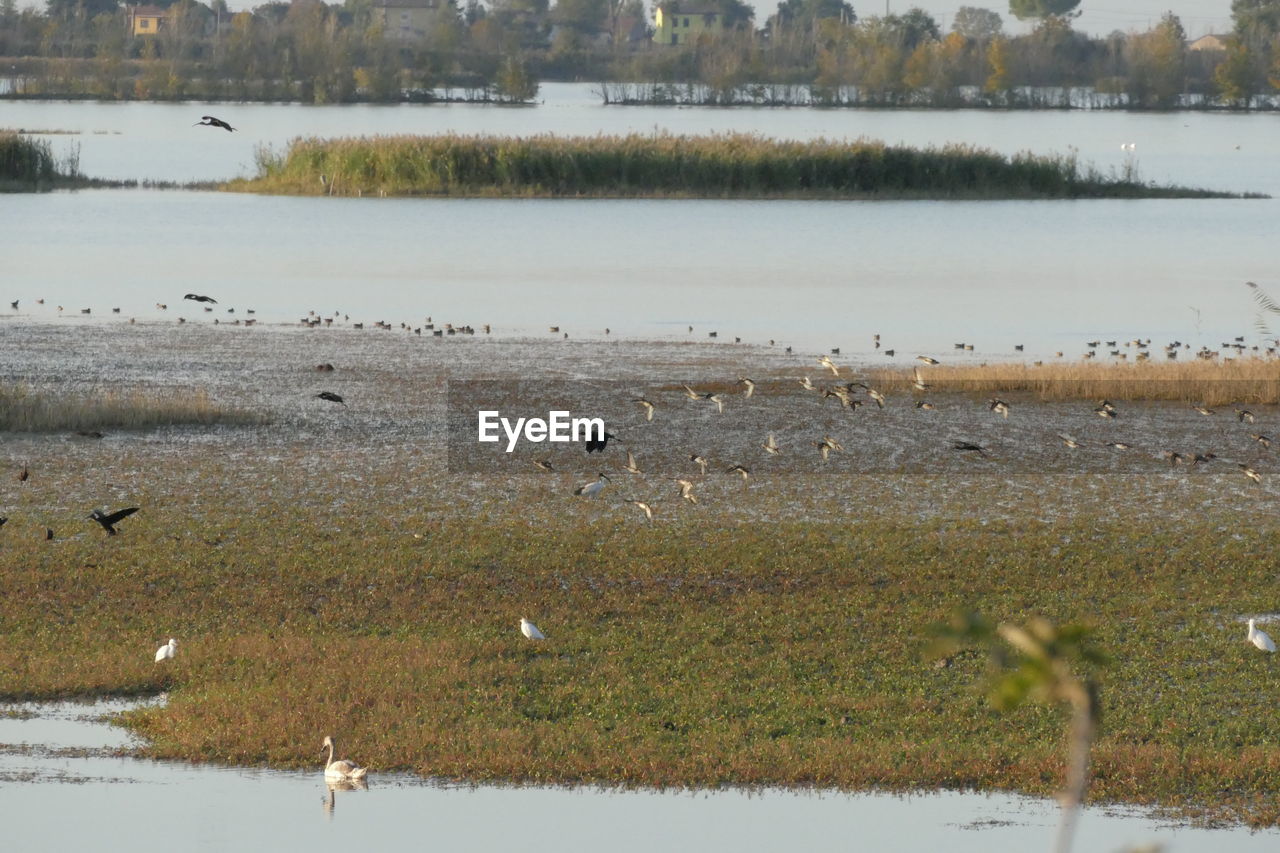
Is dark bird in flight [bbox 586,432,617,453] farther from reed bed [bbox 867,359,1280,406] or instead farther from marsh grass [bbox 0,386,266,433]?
reed bed [bbox 867,359,1280,406]

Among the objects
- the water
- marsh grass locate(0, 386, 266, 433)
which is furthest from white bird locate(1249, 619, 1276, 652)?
marsh grass locate(0, 386, 266, 433)

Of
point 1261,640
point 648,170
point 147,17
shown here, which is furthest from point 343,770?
point 147,17

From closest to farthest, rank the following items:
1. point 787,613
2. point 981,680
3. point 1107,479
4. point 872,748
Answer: point 872,748 < point 981,680 < point 787,613 < point 1107,479

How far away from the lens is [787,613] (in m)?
13.6

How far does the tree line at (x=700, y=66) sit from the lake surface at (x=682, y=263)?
5469 cm

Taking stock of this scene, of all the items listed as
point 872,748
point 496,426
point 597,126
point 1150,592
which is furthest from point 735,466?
point 597,126

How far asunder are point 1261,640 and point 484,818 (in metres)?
5.51

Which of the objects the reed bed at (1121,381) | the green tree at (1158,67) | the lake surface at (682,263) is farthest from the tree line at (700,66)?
the reed bed at (1121,381)

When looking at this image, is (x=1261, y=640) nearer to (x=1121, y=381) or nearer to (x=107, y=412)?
(x=1121, y=381)

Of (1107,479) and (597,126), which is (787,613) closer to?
(1107,479)

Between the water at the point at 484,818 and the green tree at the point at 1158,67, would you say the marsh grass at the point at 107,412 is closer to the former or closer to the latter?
the water at the point at 484,818

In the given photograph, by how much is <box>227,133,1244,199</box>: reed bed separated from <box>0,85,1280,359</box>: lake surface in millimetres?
1801

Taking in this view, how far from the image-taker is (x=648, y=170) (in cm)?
6544

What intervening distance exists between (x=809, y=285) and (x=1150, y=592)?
2852cm
